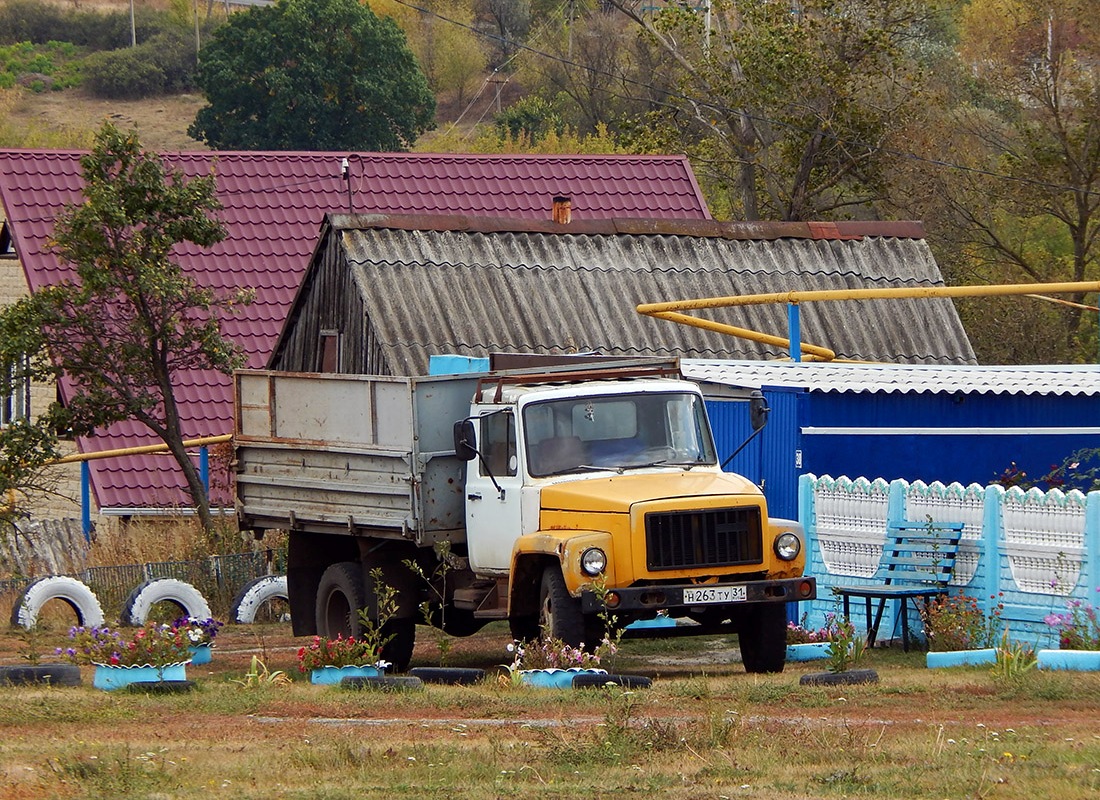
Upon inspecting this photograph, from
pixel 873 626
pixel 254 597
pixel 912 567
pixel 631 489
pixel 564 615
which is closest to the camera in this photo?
pixel 564 615

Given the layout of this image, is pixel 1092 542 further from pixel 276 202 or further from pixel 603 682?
pixel 276 202

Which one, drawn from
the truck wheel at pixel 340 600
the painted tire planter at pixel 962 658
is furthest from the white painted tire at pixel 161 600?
the painted tire planter at pixel 962 658

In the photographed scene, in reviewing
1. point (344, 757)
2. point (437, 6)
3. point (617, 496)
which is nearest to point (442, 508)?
point (617, 496)

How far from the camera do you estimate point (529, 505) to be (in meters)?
13.3

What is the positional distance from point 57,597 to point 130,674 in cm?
593

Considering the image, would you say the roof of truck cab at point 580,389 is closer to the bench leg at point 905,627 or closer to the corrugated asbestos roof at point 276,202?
the bench leg at point 905,627

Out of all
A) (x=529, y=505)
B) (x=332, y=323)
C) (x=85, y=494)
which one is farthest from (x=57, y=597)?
(x=529, y=505)

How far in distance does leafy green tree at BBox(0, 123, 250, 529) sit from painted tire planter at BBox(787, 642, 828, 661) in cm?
895

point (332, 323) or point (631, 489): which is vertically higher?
point (332, 323)

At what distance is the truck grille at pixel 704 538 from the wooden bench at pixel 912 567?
2021mm

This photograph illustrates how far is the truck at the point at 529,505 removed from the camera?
41.4 ft

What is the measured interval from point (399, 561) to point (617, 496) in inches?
106

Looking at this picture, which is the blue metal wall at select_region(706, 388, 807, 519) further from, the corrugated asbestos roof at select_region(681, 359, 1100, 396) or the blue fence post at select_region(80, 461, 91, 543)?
the blue fence post at select_region(80, 461, 91, 543)

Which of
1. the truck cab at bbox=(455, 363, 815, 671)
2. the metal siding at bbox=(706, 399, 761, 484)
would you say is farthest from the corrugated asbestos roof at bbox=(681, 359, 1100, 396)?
the truck cab at bbox=(455, 363, 815, 671)
